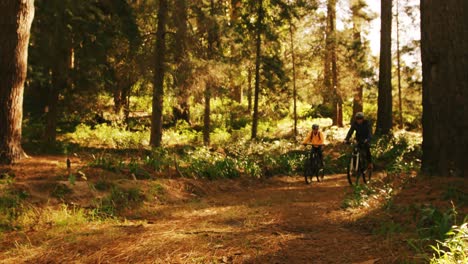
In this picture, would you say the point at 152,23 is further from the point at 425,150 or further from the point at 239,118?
the point at 425,150

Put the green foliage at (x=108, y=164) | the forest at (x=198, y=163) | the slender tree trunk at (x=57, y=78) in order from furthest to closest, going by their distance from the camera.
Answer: the slender tree trunk at (x=57, y=78), the green foliage at (x=108, y=164), the forest at (x=198, y=163)

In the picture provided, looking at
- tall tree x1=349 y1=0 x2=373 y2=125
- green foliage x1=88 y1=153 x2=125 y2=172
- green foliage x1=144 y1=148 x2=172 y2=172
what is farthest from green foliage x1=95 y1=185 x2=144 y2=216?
tall tree x1=349 y1=0 x2=373 y2=125

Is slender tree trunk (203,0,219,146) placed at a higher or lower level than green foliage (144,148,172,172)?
higher

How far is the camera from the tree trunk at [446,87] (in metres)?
7.70

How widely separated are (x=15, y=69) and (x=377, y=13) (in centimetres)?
2570

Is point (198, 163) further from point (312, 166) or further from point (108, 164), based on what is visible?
point (312, 166)

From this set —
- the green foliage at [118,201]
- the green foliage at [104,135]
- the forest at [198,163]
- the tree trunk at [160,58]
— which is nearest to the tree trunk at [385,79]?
the forest at [198,163]

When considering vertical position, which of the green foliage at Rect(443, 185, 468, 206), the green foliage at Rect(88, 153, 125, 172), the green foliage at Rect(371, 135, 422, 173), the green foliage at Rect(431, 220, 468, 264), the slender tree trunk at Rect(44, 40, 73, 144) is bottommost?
the green foliage at Rect(431, 220, 468, 264)

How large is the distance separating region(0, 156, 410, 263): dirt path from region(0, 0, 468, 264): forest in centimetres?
3

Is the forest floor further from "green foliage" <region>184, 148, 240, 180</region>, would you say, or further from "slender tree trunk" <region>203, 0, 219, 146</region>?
"slender tree trunk" <region>203, 0, 219, 146</region>

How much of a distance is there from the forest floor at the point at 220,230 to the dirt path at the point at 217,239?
0.5 inches

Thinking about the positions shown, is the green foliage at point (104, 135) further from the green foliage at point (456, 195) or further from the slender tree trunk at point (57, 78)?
the green foliage at point (456, 195)

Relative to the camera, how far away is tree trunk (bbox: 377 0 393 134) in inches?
766

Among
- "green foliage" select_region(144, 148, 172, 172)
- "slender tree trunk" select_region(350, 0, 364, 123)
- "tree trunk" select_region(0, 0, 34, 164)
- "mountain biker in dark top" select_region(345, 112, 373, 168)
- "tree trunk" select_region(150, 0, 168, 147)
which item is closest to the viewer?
"tree trunk" select_region(0, 0, 34, 164)
